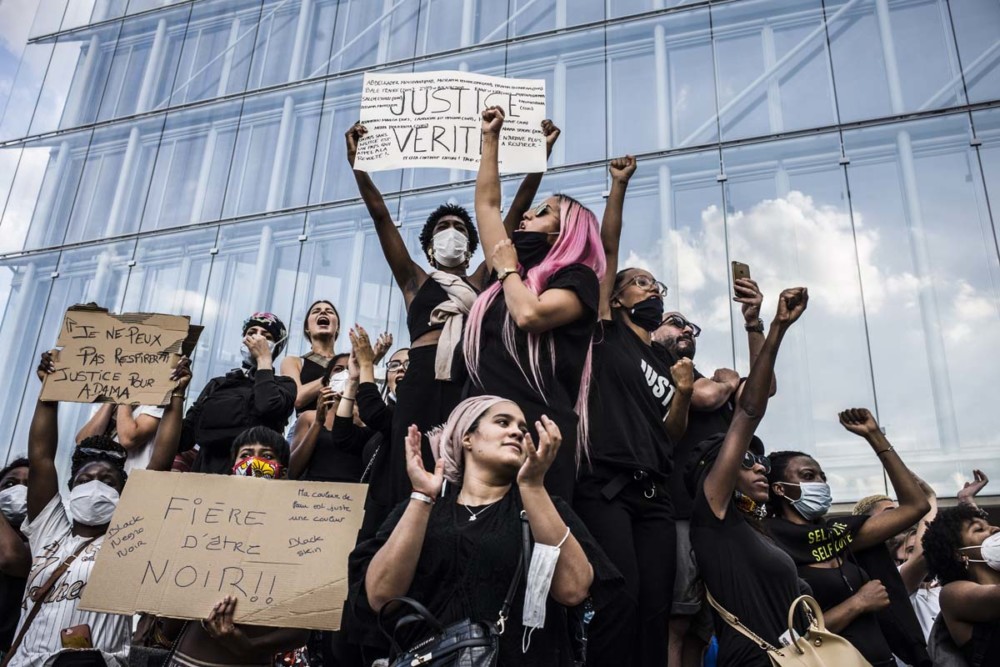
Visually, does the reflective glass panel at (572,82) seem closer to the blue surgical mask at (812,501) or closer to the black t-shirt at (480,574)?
the blue surgical mask at (812,501)

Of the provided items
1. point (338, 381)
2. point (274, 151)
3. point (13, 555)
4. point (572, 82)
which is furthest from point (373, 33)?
point (13, 555)

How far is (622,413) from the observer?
2.92 m

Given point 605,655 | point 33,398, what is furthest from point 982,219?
point 33,398

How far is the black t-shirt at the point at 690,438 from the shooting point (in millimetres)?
3416

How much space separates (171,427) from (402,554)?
2.43 metres

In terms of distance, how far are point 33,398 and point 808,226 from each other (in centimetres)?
981

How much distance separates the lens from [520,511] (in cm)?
232

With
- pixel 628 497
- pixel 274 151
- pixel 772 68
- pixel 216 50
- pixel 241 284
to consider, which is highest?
pixel 216 50

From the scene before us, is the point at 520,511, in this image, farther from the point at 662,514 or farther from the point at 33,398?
the point at 33,398

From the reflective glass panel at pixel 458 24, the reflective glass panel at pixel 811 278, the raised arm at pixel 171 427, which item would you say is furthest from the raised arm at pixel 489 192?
the reflective glass panel at pixel 458 24

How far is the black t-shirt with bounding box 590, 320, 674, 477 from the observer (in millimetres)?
2785

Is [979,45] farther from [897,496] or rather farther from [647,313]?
[647,313]

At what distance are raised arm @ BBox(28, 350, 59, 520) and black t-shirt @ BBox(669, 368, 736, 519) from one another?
275 cm

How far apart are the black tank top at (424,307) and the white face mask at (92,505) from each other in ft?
5.38
